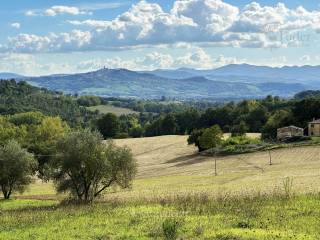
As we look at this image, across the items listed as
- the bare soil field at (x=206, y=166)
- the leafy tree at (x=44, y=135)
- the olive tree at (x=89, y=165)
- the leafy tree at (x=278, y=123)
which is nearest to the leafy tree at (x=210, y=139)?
the bare soil field at (x=206, y=166)

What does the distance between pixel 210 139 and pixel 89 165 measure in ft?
226

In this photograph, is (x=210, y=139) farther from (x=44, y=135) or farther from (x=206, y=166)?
(x=44, y=135)

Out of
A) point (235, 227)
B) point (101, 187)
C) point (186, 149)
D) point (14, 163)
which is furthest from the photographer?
point (186, 149)

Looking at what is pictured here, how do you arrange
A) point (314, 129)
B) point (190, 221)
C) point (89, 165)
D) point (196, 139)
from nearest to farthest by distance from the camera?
1. point (190, 221)
2. point (89, 165)
3. point (196, 139)
4. point (314, 129)

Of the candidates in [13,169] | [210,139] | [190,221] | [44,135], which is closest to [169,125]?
[44,135]

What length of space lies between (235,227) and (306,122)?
11116 cm

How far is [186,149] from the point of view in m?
119

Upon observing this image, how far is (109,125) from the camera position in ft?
569

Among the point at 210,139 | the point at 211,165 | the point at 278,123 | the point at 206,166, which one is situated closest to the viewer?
the point at 206,166

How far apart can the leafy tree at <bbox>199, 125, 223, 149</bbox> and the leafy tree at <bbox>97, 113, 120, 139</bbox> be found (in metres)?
66.8

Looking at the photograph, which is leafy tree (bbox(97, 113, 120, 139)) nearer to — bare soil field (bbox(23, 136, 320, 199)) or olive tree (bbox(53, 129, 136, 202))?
bare soil field (bbox(23, 136, 320, 199))

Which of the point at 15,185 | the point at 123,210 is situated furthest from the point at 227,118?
the point at 123,210

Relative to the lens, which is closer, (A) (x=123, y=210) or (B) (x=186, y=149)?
(A) (x=123, y=210)

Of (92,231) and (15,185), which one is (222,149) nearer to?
(15,185)
